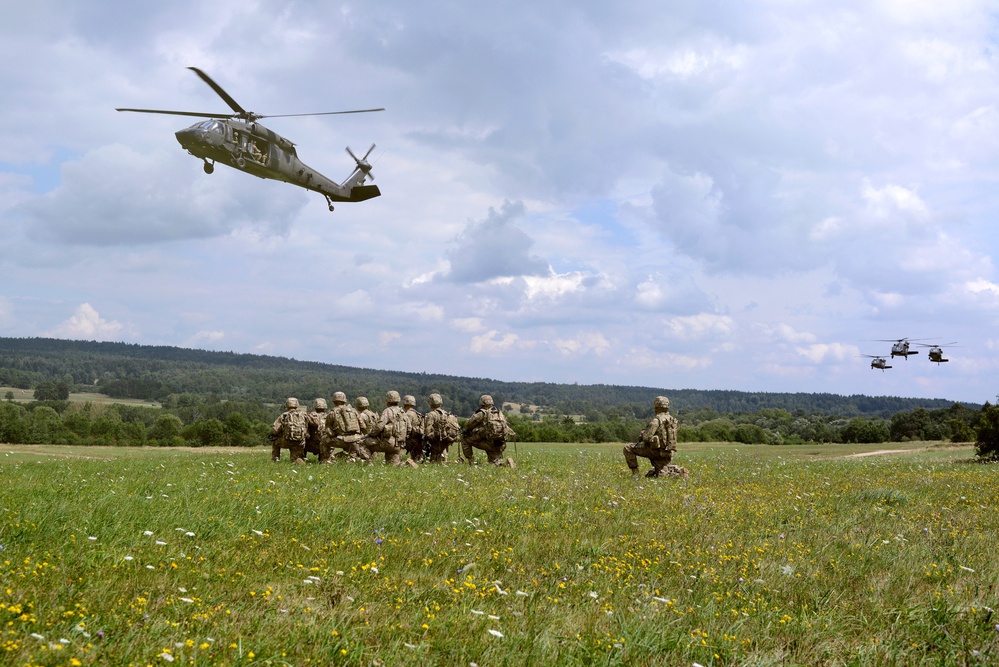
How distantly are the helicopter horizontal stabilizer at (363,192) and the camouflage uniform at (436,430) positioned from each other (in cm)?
2093

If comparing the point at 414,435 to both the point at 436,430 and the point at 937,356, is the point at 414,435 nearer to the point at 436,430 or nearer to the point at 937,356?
Answer: the point at 436,430

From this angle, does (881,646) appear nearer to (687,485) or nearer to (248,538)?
(248,538)

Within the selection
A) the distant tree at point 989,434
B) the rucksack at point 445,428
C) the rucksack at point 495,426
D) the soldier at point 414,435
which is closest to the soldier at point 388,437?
the soldier at point 414,435

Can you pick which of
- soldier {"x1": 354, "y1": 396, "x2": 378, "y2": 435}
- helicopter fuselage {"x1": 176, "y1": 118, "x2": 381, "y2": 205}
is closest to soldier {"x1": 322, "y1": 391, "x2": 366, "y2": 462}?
soldier {"x1": 354, "y1": 396, "x2": 378, "y2": 435}

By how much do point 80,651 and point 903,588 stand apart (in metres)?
8.53

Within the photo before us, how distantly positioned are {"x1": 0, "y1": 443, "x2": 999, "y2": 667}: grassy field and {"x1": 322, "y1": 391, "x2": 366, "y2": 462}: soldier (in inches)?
381

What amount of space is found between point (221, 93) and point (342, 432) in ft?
52.8

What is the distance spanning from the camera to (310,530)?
10109 mm

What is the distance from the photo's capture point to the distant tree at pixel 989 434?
34.6 meters

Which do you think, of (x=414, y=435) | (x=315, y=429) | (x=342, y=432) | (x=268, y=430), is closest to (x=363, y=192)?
(x=315, y=429)

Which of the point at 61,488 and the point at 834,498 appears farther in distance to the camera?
the point at 834,498

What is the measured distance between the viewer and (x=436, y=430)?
84.9 ft

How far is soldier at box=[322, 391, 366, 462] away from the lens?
2420 centimetres

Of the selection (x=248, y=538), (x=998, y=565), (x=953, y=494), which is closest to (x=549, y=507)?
(x=248, y=538)
